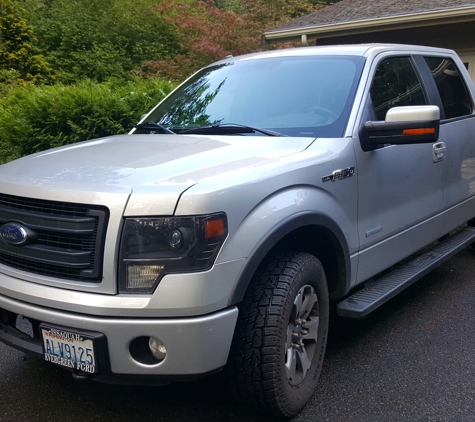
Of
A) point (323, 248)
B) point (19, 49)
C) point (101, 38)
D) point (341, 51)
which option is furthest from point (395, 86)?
point (19, 49)

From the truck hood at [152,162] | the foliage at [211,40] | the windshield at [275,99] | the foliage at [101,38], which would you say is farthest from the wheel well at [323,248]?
the foliage at [101,38]

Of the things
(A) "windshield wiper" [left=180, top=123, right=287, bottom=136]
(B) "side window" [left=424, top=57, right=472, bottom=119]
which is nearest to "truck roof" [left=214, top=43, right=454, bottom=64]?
(B) "side window" [left=424, top=57, right=472, bottom=119]

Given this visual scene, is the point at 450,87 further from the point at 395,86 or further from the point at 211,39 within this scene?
the point at 211,39

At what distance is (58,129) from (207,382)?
5734 mm

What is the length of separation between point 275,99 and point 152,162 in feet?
4.02

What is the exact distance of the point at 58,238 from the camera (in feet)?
7.99

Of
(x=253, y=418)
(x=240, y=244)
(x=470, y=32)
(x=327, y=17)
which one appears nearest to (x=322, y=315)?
(x=253, y=418)

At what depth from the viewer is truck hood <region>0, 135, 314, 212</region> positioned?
239cm

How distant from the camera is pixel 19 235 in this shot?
249 cm

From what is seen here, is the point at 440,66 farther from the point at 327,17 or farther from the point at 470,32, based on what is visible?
the point at 327,17

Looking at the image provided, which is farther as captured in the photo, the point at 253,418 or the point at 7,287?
the point at 253,418

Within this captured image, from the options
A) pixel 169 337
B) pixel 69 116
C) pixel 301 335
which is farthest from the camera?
pixel 69 116

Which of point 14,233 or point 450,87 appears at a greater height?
point 450,87

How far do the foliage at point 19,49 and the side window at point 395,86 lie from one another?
1622 centimetres
